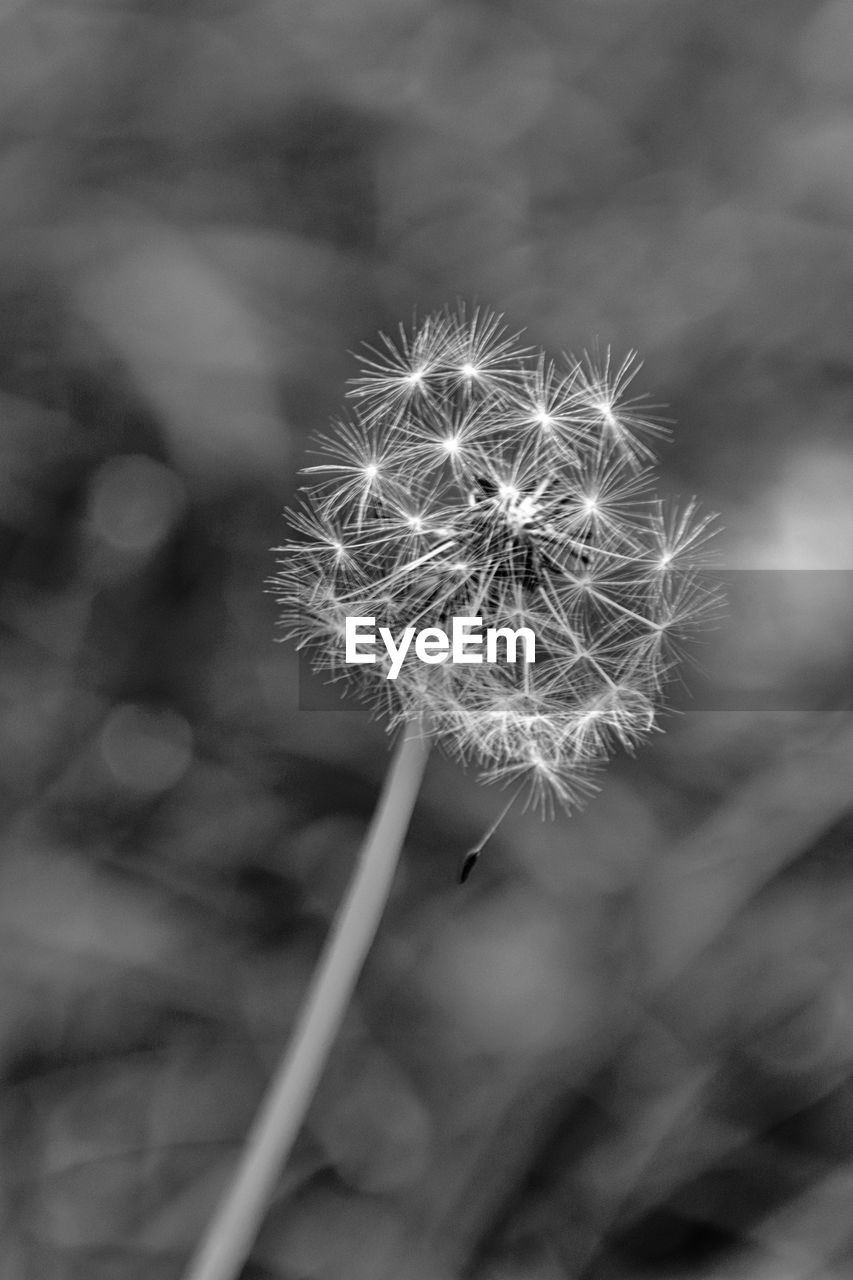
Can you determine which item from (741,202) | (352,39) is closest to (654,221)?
(741,202)

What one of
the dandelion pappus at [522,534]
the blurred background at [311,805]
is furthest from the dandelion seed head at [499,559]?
the blurred background at [311,805]

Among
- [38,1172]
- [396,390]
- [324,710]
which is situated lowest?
[38,1172]

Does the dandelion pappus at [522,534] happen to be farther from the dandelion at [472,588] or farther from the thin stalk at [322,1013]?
the thin stalk at [322,1013]

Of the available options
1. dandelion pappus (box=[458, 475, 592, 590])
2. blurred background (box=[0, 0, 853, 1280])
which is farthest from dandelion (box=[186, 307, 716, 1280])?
blurred background (box=[0, 0, 853, 1280])

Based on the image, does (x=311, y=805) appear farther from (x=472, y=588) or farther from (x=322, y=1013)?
(x=472, y=588)

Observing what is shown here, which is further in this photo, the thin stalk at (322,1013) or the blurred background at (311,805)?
the blurred background at (311,805)

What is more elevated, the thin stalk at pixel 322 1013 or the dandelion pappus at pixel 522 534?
the dandelion pappus at pixel 522 534

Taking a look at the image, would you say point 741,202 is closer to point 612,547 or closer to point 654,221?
point 654,221
